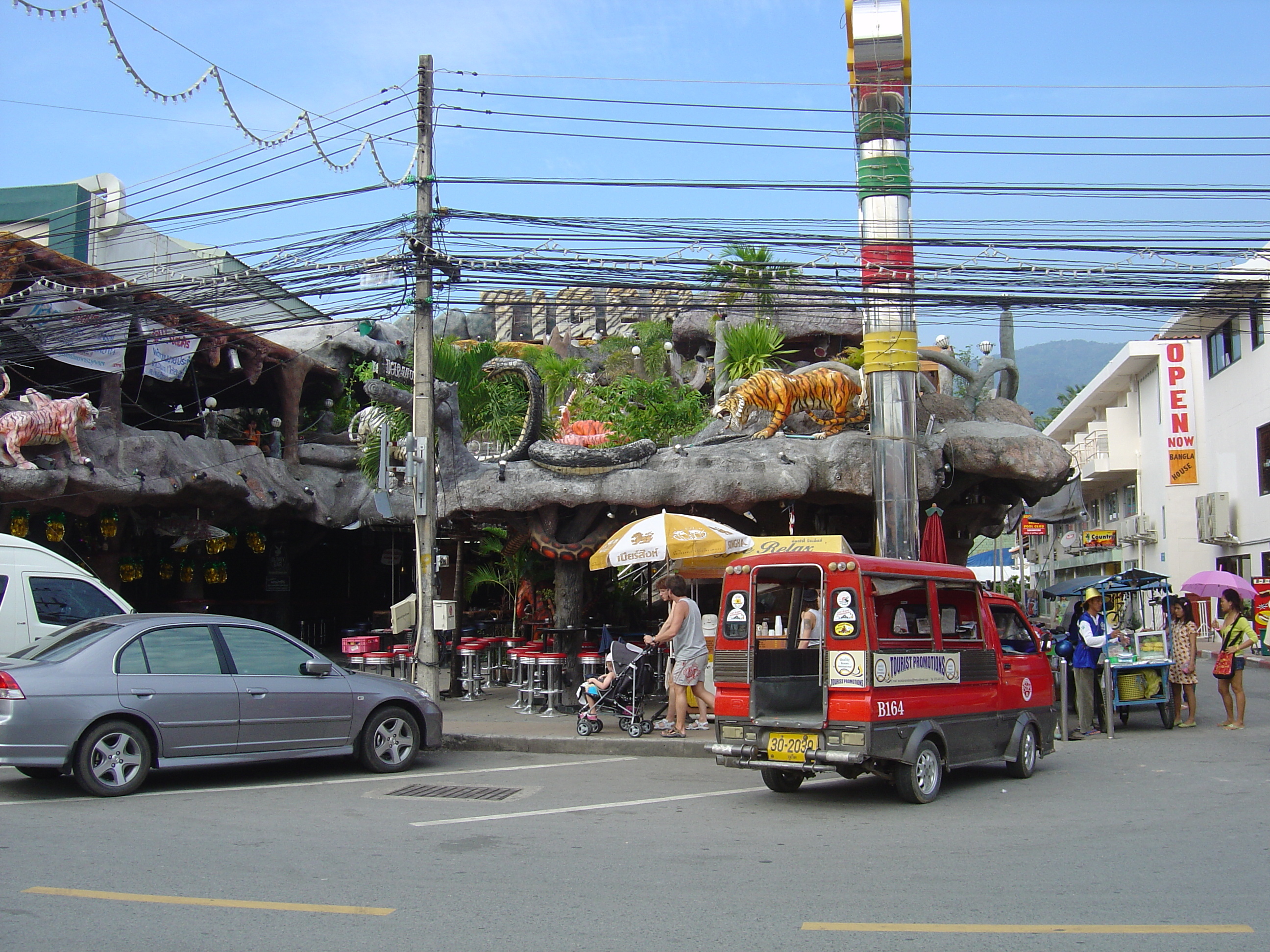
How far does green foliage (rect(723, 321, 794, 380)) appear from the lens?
68.1 ft

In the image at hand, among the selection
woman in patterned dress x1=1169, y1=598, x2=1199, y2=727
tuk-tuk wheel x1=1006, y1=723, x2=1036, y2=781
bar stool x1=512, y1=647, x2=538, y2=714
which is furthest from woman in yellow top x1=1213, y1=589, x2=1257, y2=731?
bar stool x1=512, y1=647, x2=538, y2=714

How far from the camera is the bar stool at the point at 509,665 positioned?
56.7ft

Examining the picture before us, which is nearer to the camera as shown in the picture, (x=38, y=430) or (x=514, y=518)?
(x=514, y=518)

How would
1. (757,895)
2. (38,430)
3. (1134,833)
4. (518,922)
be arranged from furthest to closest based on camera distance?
1. (38,430)
2. (1134,833)
3. (757,895)
4. (518,922)

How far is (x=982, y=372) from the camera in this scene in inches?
834

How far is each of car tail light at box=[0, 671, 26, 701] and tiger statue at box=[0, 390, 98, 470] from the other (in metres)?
11.3

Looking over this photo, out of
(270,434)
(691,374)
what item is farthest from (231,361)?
(691,374)

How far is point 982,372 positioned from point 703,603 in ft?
25.3

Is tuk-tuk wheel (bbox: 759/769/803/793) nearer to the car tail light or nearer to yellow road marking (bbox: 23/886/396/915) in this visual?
yellow road marking (bbox: 23/886/396/915)

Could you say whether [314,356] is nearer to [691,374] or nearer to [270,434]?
[270,434]

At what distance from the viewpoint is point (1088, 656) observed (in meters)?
13.0

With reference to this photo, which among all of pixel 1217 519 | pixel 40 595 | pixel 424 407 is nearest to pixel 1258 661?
pixel 1217 519

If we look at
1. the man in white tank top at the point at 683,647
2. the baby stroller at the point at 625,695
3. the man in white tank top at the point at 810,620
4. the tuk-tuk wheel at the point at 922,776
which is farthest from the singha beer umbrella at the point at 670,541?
the tuk-tuk wheel at the point at 922,776

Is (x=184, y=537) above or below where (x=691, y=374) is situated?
below
